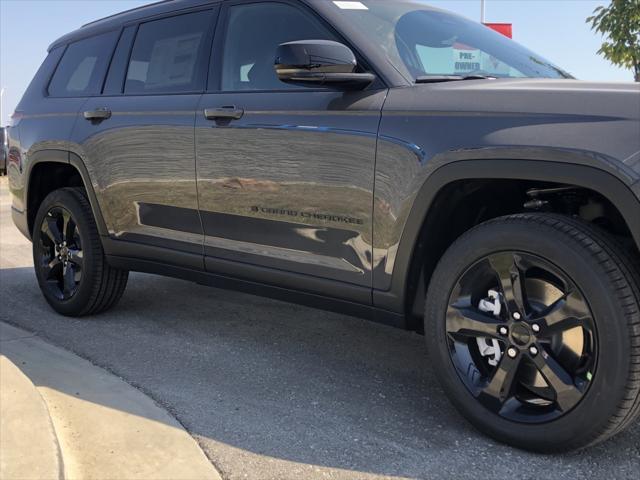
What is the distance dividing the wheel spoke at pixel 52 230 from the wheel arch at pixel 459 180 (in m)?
2.61

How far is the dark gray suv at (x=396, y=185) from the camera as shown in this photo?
2.36 meters

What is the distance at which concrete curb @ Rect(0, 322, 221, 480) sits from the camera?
2.55m

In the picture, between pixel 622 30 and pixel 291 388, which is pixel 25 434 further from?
pixel 622 30

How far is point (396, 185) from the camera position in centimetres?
279

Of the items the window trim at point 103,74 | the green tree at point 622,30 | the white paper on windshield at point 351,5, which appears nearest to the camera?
the white paper on windshield at point 351,5

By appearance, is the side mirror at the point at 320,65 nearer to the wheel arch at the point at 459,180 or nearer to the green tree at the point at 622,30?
the wheel arch at the point at 459,180

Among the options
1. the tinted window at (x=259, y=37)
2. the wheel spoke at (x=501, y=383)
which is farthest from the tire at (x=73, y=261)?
the wheel spoke at (x=501, y=383)

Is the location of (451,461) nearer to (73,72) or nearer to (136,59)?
(136,59)

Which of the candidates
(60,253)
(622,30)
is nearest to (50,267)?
(60,253)

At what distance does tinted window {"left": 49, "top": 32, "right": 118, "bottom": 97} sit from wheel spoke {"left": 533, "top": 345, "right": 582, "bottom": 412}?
128 inches

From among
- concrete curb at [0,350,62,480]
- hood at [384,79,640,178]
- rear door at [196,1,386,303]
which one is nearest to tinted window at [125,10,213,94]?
rear door at [196,1,386,303]

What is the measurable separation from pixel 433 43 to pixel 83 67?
8.31ft

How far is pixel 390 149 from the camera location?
281 centimetres

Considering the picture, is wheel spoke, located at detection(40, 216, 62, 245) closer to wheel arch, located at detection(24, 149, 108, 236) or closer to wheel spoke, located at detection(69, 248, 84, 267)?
wheel spoke, located at detection(69, 248, 84, 267)
